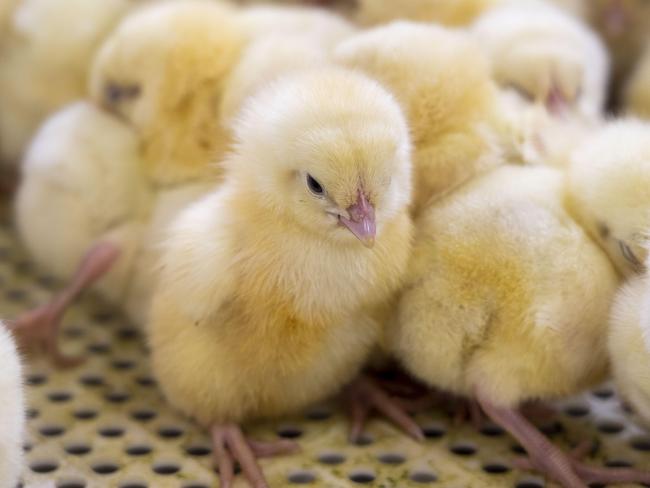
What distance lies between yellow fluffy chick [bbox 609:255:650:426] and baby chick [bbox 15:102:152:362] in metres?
0.74

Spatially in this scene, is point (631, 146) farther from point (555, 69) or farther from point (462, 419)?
point (462, 419)

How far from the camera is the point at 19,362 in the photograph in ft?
3.73

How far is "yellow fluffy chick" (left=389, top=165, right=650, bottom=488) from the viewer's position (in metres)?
1.23

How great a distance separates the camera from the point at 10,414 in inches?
42.2

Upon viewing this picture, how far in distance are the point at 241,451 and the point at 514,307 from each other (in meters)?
0.39

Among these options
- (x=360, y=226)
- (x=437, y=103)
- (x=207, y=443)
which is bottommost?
(x=207, y=443)

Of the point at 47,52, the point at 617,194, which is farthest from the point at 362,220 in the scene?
the point at 47,52

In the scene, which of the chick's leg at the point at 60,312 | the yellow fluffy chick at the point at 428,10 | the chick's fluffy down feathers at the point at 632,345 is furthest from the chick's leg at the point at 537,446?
the yellow fluffy chick at the point at 428,10

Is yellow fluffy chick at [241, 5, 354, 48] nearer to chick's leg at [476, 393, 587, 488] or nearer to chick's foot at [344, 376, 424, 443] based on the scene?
chick's foot at [344, 376, 424, 443]

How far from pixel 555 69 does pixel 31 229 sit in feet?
2.85

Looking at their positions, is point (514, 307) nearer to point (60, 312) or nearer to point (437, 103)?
point (437, 103)

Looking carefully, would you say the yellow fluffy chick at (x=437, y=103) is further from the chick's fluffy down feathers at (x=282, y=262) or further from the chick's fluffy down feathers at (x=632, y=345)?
the chick's fluffy down feathers at (x=632, y=345)

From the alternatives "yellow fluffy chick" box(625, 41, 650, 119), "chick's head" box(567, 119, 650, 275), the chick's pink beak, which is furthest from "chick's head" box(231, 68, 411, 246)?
"yellow fluffy chick" box(625, 41, 650, 119)

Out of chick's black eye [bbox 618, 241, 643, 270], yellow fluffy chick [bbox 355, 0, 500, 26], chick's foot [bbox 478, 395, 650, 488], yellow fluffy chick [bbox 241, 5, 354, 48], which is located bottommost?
chick's foot [bbox 478, 395, 650, 488]
